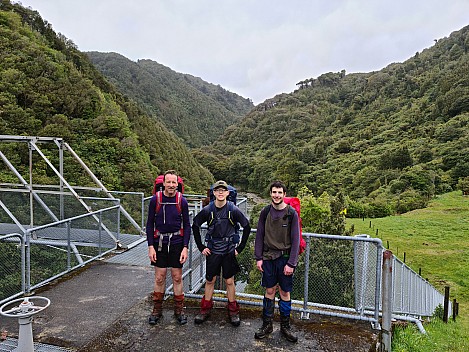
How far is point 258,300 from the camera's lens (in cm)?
574

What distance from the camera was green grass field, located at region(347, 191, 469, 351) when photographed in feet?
65.4

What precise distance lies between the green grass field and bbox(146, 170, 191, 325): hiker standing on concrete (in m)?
8.91

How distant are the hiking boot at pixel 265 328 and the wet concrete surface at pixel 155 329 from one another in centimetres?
6

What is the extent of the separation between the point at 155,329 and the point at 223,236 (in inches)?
57.6

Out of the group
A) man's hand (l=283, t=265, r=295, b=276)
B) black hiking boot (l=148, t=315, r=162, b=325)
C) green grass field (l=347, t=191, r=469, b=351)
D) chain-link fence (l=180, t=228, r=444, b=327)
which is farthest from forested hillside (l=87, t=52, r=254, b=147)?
man's hand (l=283, t=265, r=295, b=276)

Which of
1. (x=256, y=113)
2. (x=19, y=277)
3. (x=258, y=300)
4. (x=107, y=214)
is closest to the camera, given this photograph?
(x=258, y=300)

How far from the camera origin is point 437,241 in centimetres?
2700

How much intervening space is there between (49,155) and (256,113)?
11208cm

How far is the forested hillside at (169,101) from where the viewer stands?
8906 centimetres

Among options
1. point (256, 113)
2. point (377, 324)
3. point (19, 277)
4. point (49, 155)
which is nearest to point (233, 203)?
point (377, 324)

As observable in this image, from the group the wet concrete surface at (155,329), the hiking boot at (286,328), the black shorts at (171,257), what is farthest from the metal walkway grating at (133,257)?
the hiking boot at (286,328)

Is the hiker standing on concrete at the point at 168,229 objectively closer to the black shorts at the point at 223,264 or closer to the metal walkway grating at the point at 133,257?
the black shorts at the point at 223,264

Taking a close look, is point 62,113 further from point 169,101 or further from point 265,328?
point 169,101

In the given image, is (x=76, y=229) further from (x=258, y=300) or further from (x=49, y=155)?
(x=49, y=155)
